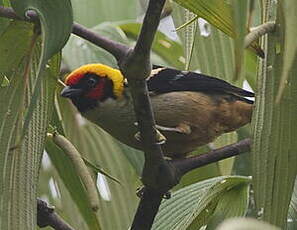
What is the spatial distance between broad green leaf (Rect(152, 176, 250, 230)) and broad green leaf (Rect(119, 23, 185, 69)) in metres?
0.68

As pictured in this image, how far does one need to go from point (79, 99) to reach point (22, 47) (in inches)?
43.2

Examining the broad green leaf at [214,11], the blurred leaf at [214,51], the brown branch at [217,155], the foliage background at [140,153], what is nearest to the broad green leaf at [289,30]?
the foliage background at [140,153]

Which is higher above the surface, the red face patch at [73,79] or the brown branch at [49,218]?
the red face patch at [73,79]

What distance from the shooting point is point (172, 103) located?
2002mm

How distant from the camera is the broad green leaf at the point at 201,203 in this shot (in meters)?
1.15

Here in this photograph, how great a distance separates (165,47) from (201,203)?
2.91 ft

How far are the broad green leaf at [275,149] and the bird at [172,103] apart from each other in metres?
1.03

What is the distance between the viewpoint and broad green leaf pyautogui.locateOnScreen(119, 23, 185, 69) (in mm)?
1917

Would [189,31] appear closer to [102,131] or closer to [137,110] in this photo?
[137,110]

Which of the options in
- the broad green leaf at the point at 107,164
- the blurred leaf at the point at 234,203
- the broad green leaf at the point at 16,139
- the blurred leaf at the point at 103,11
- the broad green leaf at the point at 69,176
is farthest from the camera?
the blurred leaf at the point at 103,11

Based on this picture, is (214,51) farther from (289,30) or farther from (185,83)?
(289,30)

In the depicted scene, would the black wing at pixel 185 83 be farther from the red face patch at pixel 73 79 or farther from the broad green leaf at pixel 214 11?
the broad green leaf at pixel 214 11

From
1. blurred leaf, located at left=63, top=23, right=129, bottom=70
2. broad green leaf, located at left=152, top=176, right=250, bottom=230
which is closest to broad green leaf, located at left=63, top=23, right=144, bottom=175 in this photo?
blurred leaf, located at left=63, top=23, right=129, bottom=70

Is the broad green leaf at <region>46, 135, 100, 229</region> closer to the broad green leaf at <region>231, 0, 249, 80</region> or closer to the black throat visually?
the black throat
